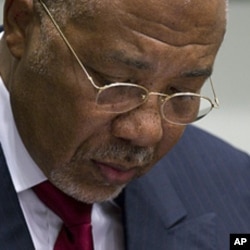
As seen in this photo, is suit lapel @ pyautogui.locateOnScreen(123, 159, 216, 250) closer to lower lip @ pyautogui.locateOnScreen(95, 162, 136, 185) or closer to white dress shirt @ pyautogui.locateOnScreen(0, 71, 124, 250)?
white dress shirt @ pyautogui.locateOnScreen(0, 71, 124, 250)

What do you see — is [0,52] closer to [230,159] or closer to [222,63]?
[230,159]

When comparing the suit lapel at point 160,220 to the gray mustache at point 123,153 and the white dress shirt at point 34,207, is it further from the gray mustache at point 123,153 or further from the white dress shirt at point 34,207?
the gray mustache at point 123,153

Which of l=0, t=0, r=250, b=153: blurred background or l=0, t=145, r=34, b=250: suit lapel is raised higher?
l=0, t=145, r=34, b=250: suit lapel

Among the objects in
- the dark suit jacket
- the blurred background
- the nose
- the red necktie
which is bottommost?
the blurred background

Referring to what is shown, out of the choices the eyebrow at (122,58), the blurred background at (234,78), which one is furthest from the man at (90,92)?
the blurred background at (234,78)

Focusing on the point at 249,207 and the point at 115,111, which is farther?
the point at 249,207

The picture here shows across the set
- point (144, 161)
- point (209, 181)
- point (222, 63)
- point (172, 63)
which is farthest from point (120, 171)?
point (222, 63)

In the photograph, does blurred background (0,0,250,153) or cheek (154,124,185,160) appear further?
blurred background (0,0,250,153)

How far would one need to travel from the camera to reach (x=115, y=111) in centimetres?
94

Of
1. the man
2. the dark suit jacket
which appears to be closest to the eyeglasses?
the man

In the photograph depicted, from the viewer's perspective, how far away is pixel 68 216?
3.48ft

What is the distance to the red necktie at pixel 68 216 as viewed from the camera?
1055mm

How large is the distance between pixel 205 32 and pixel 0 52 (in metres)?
0.26

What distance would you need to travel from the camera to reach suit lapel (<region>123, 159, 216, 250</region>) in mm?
1150
